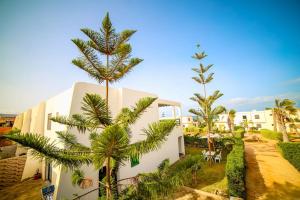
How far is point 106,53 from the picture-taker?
10.7 ft

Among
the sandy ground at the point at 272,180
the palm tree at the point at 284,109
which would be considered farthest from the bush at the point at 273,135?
the sandy ground at the point at 272,180

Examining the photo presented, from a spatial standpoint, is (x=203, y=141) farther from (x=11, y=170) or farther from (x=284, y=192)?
(x=11, y=170)

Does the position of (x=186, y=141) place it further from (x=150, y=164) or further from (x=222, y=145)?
(x=150, y=164)

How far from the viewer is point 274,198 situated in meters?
6.83

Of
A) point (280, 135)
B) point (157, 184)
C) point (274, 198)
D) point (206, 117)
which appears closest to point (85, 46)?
point (157, 184)

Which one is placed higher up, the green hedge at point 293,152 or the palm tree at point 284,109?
the palm tree at point 284,109

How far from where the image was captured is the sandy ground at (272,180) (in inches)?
280

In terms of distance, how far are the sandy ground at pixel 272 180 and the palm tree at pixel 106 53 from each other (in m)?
9.05

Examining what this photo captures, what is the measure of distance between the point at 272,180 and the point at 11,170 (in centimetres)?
1840

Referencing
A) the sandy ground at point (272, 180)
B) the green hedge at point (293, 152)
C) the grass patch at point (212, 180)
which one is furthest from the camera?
the green hedge at point (293, 152)

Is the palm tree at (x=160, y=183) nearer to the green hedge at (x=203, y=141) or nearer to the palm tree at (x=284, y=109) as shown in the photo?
the green hedge at (x=203, y=141)

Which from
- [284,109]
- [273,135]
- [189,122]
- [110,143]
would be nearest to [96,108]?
[110,143]

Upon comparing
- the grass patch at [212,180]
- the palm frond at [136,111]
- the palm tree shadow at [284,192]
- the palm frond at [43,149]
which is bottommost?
the grass patch at [212,180]

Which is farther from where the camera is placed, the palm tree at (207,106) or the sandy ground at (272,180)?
the palm tree at (207,106)
